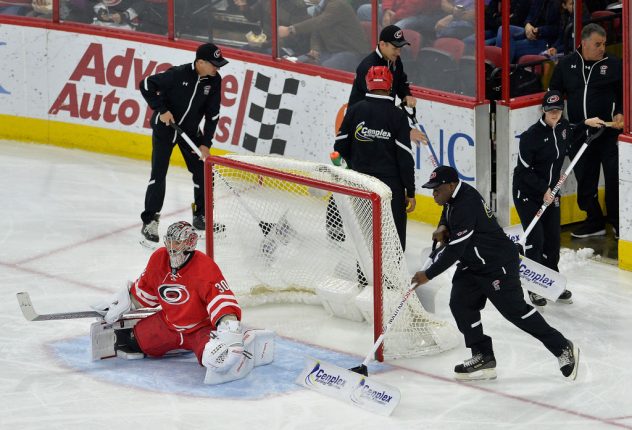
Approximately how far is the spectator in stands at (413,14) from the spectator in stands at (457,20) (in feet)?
0.15

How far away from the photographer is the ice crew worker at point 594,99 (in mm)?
8547

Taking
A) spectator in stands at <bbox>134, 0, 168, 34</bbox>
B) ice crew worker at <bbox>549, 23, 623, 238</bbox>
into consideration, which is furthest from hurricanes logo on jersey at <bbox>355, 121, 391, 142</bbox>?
spectator in stands at <bbox>134, 0, 168, 34</bbox>

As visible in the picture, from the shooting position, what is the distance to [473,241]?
638 cm

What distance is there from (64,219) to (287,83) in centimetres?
189

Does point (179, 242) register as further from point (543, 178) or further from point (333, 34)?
point (333, 34)

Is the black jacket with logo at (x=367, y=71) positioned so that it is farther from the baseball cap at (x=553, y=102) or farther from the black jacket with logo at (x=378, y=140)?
the baseball cap at (x=553, y=102)

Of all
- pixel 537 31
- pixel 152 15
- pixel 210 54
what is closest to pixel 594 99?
pixel 537 31

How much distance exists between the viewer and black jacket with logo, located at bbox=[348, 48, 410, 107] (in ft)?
26.4

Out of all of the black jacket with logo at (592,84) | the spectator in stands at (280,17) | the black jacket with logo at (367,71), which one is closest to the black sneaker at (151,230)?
the black jacket with logo at (367,71)

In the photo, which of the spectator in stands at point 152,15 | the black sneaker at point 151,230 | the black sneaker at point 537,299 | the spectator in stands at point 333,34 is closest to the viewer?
the black sneaker at point 537,299

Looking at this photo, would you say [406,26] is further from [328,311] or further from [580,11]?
[328,311]

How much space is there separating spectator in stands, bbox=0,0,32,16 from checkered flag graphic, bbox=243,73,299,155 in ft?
7.25

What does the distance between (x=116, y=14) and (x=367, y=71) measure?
3317 millimetres

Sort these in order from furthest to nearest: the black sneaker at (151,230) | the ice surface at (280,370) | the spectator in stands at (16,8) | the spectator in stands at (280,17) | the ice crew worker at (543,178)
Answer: the spectator in stands at (16,8) → the spectator in stands at (280,17) → the black sneaker at (151,230) → the ice crew worker at (543,178) → the ice surface at (280,370)
